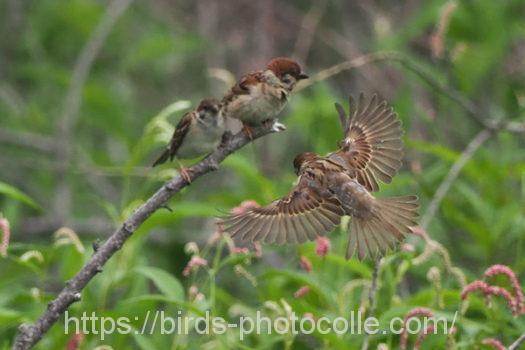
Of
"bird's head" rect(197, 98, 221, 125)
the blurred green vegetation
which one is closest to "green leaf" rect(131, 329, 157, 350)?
the blurred green vegetation

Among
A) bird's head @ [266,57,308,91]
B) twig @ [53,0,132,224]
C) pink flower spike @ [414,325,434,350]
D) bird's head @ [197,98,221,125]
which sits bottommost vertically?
pink flower spike @ [414,325,434,350]

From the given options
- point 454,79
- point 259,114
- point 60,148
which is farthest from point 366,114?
point 60,148

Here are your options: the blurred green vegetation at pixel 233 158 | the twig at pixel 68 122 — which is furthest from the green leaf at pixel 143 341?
the twig at pixel 68 122

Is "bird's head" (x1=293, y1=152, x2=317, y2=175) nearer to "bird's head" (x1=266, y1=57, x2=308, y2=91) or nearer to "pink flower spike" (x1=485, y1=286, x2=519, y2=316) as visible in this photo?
"bird's head" (x1=266, y1=57, x2=308, y2=91)

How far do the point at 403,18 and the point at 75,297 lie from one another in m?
5.53

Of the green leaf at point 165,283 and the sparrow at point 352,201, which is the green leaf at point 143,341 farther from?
→ the sparrow at point 352,201

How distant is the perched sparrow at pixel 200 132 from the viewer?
13.3 ft

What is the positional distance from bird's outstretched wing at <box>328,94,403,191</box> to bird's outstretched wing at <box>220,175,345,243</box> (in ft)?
0.60

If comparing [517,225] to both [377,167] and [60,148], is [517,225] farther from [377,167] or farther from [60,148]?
[60,148]

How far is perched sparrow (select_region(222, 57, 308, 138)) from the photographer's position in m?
3.91

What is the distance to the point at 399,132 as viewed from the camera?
409 centimetres

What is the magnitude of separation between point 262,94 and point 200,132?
10.2 inches

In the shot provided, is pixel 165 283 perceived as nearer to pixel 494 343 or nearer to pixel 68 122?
pixel 494 343

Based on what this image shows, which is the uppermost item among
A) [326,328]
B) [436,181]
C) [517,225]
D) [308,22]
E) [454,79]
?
[308,22]
